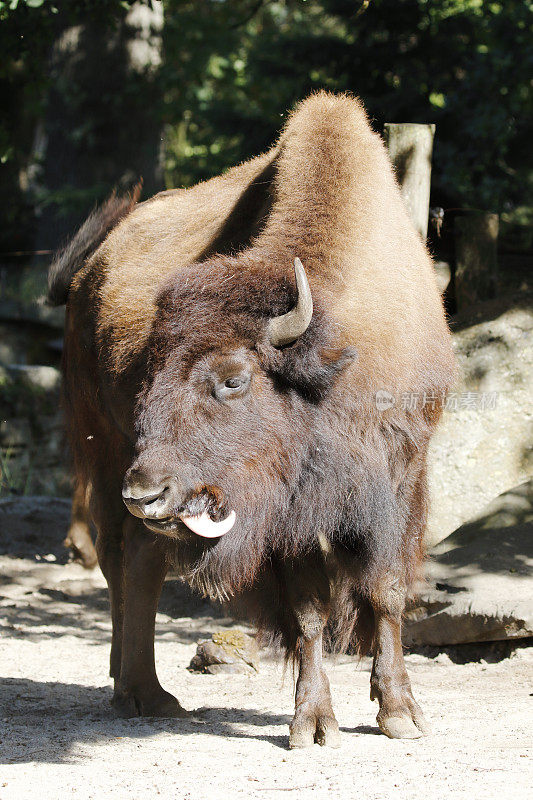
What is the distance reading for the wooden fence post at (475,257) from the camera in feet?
22.7

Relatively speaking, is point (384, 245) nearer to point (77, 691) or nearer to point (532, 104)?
point (77, 691)

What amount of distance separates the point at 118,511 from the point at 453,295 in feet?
11.7

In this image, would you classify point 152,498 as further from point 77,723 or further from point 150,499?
point 77,723

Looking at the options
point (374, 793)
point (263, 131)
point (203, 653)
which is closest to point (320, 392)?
point (374, 793)

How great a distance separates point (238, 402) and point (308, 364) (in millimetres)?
320

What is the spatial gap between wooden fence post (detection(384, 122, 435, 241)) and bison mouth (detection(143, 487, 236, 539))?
10.5 feet

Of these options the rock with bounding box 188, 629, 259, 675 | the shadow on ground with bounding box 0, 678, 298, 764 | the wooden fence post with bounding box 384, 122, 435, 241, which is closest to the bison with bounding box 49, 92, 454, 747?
the shadow on ground with bounding box 0, 678, 298, 764

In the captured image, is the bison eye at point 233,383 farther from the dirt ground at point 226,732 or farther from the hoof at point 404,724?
the hoof at point 404,724

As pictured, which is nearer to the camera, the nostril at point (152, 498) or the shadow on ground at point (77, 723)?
the nostril at point (152, 498)

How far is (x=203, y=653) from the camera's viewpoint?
538cm

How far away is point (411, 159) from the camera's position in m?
6.03

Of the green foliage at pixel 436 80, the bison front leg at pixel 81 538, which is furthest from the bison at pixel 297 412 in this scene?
the green foliage at pixel 436 80

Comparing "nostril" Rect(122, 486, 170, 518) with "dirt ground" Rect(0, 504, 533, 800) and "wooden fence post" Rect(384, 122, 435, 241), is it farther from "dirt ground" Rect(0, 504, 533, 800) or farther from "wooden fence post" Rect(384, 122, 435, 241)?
"wooden fence post" Rect(384, 122, 435, 241)

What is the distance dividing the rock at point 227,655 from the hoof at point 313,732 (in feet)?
5.15
